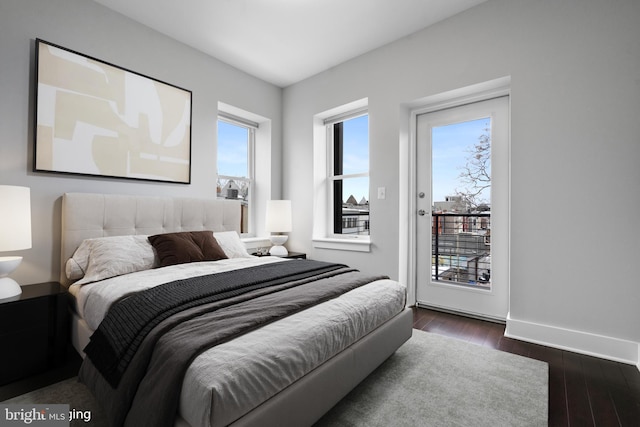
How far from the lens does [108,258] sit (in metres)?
2.19

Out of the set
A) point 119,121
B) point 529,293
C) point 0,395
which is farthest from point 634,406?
point 119,121

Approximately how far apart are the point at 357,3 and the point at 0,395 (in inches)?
143

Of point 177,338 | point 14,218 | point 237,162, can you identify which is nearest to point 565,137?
point 177,338

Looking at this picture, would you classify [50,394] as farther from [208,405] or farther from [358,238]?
[358,238]

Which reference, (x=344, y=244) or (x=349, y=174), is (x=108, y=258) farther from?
(x=349, y=174)

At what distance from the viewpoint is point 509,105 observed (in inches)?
107

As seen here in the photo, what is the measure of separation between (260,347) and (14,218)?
1.89 meters

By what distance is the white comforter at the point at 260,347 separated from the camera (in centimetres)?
100

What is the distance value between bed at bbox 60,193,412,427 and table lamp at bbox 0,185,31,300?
32cm

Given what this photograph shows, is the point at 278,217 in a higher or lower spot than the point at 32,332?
higher

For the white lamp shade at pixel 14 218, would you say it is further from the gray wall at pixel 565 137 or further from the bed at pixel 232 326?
the gray wall at pixel 565 137

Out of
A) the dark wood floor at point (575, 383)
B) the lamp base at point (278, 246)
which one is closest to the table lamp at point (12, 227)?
the dark wood floor at point (575, 383)

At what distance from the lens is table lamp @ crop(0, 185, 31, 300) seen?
73.5 inches

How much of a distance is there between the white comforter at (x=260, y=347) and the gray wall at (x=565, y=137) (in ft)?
4.26
